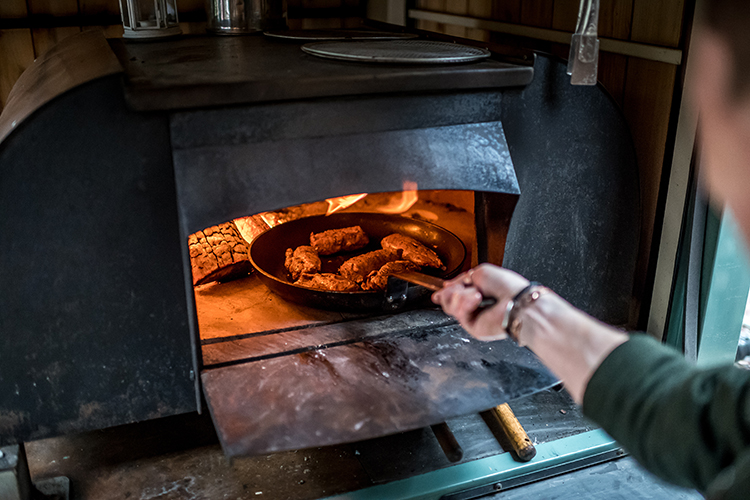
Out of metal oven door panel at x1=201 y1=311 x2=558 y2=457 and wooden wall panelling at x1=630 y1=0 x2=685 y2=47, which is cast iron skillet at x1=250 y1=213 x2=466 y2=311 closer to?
metal oven door panel at x1=201 y1=311 x2=558 y2=457

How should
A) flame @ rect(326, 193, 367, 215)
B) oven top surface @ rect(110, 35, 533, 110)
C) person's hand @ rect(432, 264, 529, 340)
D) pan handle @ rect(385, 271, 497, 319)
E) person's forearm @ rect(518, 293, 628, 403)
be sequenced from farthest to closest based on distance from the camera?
→ flame @ rect(326, 193, 367, 215) < pan handle @ rect(385, 271, 497, 319) < oven top surface @ rect(110, 35, 533, 110) < person's hand @ rect(432, 264, 529, 340) < person's forearm @ rect(518, 293, 628, 403)

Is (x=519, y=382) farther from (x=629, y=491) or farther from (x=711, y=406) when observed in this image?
(x=711, y=406)

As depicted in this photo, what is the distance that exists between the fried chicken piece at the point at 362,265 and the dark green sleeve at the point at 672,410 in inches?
37.1

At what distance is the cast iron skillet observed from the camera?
1474 mm

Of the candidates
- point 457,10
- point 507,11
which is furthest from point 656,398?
point 457,10

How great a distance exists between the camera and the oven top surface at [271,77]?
1.08 metres

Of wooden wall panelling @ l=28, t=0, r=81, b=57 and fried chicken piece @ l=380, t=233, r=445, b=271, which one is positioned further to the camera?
wooden wall panelling @ l=28, t=0, r=81, b=57

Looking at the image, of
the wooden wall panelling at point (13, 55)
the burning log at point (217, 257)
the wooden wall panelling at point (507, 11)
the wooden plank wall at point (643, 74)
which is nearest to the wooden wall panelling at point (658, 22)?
the wooden plank wall at point (643, 74)

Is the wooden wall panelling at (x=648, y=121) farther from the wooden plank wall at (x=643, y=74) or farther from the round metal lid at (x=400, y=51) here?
the round metal lid at (x=400, y=51)

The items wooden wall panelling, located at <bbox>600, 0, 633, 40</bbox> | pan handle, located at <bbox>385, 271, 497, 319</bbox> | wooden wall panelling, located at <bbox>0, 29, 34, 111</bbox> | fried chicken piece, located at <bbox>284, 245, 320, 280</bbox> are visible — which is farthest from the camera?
wooden wall panelling, located at <bbox>0, 29, 34, 111</bbox>

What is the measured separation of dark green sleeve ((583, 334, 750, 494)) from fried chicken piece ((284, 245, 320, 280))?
988 millimetres

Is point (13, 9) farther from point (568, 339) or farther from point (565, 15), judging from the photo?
point (568, 339)

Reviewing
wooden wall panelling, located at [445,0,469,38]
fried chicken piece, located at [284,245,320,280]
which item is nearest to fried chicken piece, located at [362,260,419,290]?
fried chicken piece, located at [284,245,320,280]

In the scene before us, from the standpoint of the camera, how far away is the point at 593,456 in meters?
1.50
